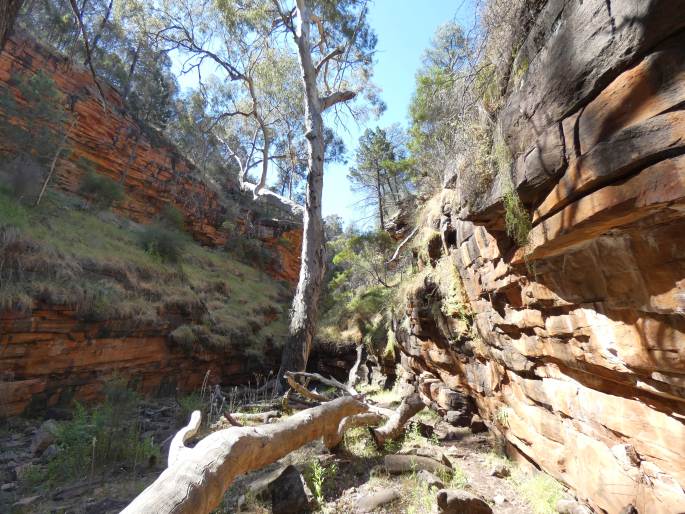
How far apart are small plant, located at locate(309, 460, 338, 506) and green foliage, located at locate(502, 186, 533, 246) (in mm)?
2905

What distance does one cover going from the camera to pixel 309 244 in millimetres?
8953

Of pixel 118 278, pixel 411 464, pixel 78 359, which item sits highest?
pixel 118 278

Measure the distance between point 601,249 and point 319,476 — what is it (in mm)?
3169

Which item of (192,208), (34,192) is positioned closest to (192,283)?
(34,192)

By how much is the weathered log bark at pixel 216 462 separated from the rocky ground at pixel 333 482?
305 millimetres

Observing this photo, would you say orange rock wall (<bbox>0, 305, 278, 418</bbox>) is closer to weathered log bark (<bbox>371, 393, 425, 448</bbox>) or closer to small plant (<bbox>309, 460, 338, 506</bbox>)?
small plant (<bbox>309, 460, 338, 506</bbox>)

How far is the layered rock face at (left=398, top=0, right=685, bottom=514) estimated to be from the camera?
198 centimetres

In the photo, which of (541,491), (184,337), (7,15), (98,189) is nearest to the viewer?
(7,15)

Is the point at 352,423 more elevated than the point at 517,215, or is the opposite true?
the point at 517,215

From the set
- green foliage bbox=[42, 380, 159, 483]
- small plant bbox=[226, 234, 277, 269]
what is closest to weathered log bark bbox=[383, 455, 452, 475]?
green foliage bbox=[42, 380, 159, 483]

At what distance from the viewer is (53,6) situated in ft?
57.2

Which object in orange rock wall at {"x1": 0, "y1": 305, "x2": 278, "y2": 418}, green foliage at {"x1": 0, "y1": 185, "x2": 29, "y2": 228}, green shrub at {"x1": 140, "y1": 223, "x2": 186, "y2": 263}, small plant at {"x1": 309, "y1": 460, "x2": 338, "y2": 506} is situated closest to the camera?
small plant at {"x1": 309, "y1": 460, "x2": 338, "y2": 506}

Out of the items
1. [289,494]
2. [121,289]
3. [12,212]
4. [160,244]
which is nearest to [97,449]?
[289,494]

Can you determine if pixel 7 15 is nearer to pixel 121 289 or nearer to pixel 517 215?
pixel 517 215
